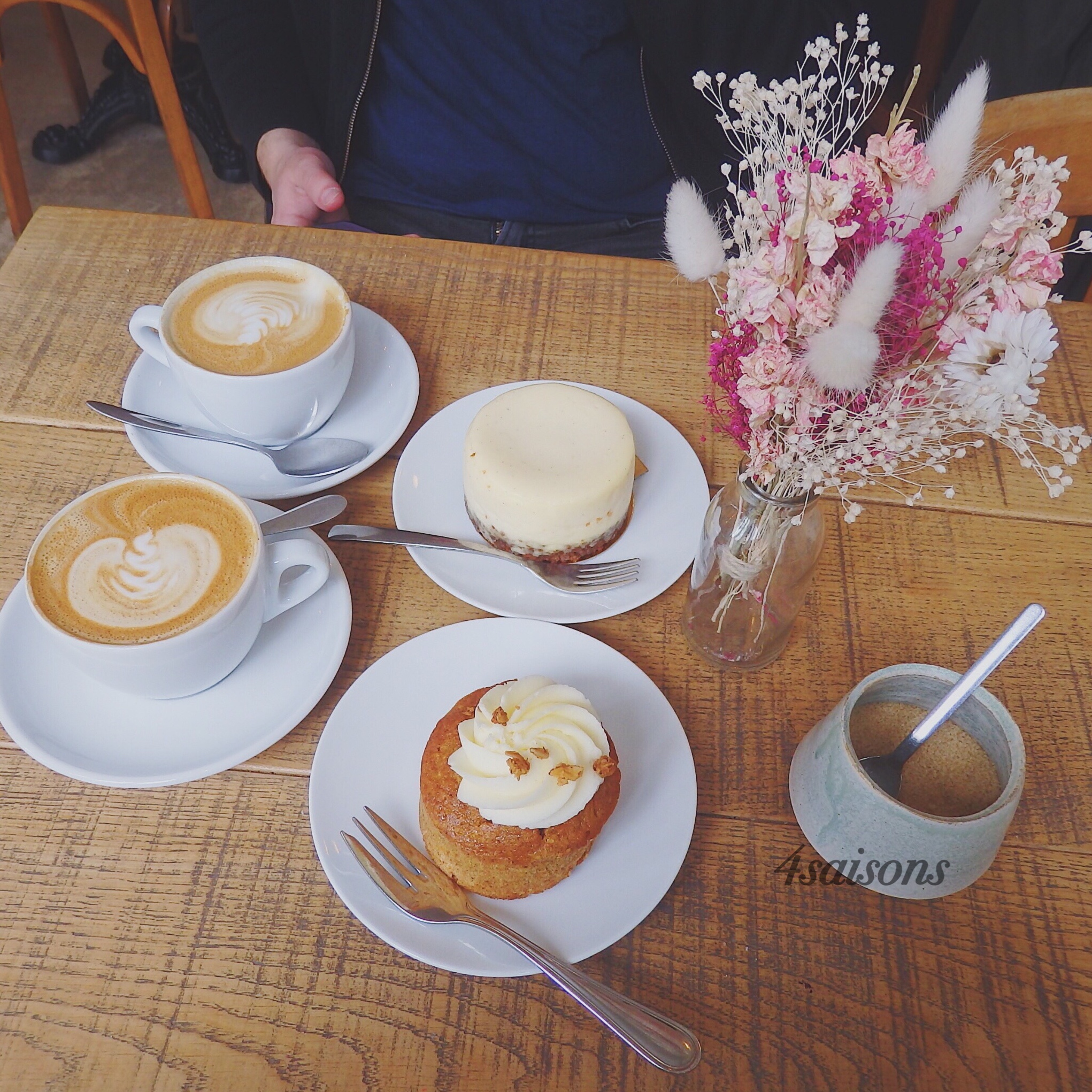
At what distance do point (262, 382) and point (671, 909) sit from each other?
62 centimetres

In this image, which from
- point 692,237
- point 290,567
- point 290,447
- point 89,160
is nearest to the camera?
point 692,237

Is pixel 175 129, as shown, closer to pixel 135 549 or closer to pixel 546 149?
pixel 546 149

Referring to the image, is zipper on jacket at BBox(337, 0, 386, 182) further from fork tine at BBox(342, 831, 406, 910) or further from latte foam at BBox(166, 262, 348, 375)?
fork tine at BBox(342, 831, 406, 910)

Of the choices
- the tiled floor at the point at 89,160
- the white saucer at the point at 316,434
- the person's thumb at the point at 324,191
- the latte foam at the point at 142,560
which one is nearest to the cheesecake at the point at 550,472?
the white saucer at the point at 316,434

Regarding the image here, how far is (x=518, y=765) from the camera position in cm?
66

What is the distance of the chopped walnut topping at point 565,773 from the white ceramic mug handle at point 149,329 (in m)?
0.62

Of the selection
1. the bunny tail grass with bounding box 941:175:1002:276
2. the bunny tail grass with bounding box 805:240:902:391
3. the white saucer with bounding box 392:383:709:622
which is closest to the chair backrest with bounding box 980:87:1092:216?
the white saucer with bounding box 392:383:709:622

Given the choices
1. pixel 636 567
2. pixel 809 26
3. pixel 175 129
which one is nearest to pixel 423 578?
pixel 636 567

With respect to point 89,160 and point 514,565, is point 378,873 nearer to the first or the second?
point 514,565

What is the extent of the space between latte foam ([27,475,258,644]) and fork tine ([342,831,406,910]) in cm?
22

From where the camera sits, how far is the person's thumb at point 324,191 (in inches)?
53.4

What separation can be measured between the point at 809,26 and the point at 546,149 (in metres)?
0.48

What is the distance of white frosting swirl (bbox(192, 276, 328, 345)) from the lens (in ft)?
3.18

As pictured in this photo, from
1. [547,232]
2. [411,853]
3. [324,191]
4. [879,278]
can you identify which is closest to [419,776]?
[411,853]
